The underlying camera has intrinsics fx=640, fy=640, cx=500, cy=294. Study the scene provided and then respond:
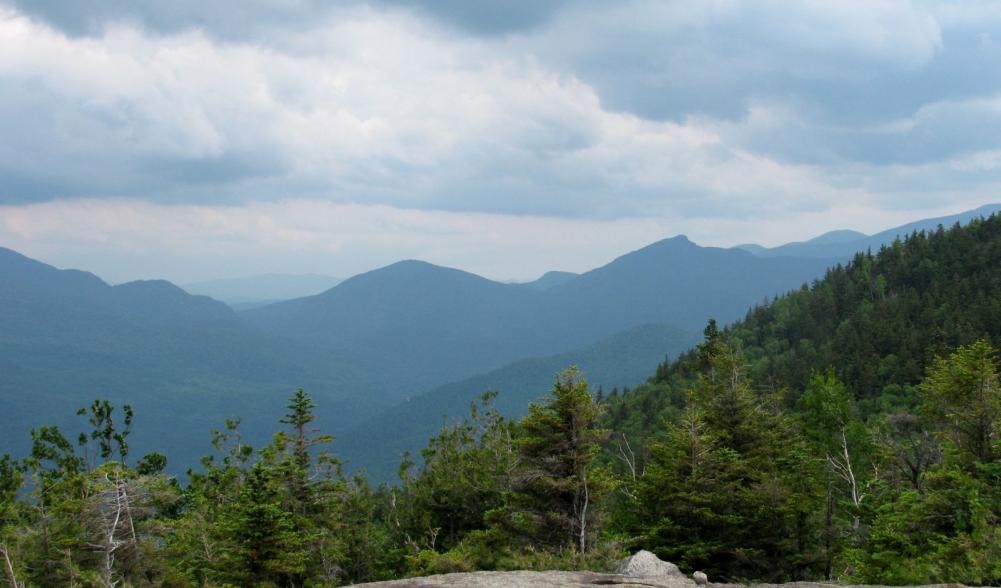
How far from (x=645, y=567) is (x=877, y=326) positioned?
104857 millimetres

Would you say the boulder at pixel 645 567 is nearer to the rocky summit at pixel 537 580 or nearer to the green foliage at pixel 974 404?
the rocky summit at pixel 537 580

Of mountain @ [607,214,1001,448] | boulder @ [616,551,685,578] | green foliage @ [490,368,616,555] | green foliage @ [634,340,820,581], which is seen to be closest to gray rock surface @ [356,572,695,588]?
boulder @ [616,551,685,578]

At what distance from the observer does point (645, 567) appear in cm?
1819

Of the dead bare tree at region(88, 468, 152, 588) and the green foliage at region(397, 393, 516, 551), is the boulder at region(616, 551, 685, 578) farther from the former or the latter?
the dead bare tree at region(88, 468, 152, 588)

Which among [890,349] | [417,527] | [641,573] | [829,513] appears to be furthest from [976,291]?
[641,573]

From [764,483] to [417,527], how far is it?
2147cm

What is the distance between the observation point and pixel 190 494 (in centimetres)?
5038

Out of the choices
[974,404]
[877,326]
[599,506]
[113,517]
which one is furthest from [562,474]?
[877,326]

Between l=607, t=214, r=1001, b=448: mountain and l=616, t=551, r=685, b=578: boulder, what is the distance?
43.0 m

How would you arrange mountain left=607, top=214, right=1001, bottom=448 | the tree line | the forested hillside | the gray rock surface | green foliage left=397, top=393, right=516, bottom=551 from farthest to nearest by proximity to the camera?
mountain left=607, top=214, right=1001, bottom=448 < green foliage left=397, top=393, right=516, bottom=551 < the forested hillside < the tree line < the gray rock surface

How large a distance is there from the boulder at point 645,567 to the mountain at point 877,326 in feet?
141

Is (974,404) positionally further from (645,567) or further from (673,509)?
(645,567)

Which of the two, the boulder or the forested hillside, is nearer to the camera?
the boulder

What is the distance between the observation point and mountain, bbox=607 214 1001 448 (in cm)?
8956
